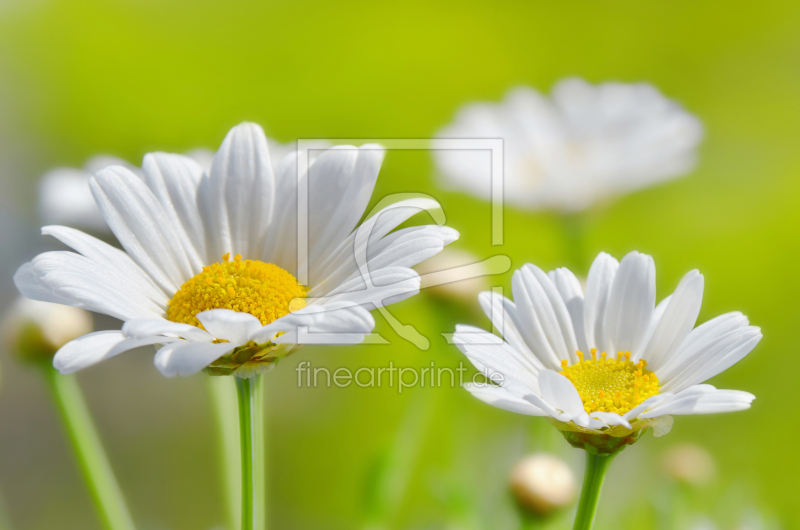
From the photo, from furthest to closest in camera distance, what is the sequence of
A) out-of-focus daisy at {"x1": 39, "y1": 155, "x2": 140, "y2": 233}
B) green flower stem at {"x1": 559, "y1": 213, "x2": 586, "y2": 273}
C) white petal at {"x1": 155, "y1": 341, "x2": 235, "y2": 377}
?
green flower stem at {"x1": 559, "y1": 213, "x2": 586, "y2": 273} → out-of-focus daisy at {"x1": 39, "y1": 155, "x2": 140, "y2": 233} → white petal at {"x1": 155, "y1": 341, "x2": 235, "y2": 377}

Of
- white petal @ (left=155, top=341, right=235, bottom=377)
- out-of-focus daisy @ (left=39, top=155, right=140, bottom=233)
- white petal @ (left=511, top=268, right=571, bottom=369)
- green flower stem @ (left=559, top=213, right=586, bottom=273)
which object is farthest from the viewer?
green flower stem @ (left=559, top=213, right=586, bottom=273)

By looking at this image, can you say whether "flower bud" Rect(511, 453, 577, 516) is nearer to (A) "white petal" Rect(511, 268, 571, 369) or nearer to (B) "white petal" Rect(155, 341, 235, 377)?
(A) "white petal" Rect(511, 268, 571, 369)

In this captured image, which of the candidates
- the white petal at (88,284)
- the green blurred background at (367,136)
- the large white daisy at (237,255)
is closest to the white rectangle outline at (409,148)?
the large white daisy at (237,255)

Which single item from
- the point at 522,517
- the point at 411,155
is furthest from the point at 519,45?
the point at 522,517

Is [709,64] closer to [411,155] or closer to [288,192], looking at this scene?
[411,155]

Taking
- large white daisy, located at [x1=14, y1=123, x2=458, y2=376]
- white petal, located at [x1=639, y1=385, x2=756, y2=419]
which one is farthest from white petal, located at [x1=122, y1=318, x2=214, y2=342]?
white petal, located at [x1=639, y1=385, x2=756, y2=419]

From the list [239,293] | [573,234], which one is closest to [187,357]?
[239,293]
